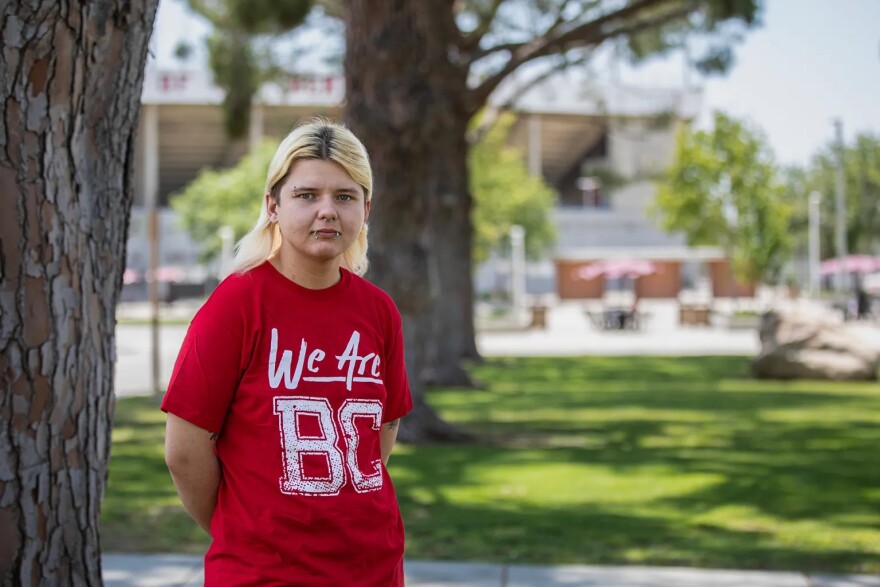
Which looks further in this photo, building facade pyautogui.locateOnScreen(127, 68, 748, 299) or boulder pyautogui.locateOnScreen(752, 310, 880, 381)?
building facade pyautogui.locateOnScreen(127, 68, 748, 299)

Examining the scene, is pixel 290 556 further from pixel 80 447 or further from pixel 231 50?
pixel 231 50

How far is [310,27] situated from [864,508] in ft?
52.7

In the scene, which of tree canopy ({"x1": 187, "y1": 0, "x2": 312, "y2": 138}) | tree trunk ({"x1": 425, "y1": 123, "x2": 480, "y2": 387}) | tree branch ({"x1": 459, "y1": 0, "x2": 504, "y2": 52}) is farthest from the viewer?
tree canopy ({"x1": 187, "y1": 0, "x2": 312, "y2": 138})

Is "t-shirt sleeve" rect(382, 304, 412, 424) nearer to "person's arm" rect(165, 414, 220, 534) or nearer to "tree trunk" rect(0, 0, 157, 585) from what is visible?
"person's arm" rect(165, 414, 220, 534)

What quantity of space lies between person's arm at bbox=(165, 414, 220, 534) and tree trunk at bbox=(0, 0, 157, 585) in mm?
810

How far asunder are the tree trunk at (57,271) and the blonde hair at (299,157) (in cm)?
79

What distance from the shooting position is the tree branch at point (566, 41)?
54.7 feet

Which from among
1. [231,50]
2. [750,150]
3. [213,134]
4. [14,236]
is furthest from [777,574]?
[213,134]

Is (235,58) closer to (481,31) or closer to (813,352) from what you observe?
(481,31)

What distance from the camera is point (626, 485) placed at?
7.96 m

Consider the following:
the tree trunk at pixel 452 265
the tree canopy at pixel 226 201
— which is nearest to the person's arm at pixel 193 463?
the tree trunk at pixel 452 265

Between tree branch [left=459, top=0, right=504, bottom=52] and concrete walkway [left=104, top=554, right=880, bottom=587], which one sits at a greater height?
tree branch [left=459, top=0, right=504, bottom=52]

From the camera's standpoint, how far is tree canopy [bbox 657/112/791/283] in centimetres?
4044

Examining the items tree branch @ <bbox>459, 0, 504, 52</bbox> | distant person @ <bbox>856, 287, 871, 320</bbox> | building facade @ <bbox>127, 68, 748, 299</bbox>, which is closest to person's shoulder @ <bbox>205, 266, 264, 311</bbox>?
tree branch @ <bbox>459, 0, 504, 52</bbox>
